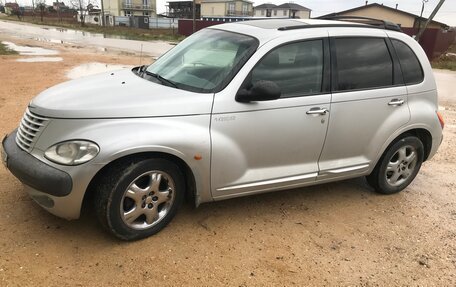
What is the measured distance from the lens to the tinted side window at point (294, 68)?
3.67 m

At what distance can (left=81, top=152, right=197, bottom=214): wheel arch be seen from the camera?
3.12 m

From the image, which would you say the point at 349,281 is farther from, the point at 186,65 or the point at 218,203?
the point at 186,65

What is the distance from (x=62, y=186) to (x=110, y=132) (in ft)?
1.69

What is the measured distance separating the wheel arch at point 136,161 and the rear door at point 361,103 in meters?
1.34

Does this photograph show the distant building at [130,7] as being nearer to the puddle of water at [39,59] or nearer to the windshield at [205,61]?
the puddle of water at [39,59]

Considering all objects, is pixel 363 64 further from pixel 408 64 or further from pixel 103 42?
pixel 103 42

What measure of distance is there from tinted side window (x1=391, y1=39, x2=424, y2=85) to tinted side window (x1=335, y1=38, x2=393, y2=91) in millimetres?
163

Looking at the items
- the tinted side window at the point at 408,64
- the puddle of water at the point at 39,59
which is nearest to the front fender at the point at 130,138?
the tinted side window at the point at 408,64

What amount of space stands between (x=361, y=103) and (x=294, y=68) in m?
0.80

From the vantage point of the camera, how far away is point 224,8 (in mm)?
81188

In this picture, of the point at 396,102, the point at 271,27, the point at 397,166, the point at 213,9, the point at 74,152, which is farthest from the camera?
the point at 213,9

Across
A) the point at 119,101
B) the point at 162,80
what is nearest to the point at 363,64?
the point at 162,80

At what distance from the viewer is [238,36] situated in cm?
395

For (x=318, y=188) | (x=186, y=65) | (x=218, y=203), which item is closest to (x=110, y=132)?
(x=186, y=65)
